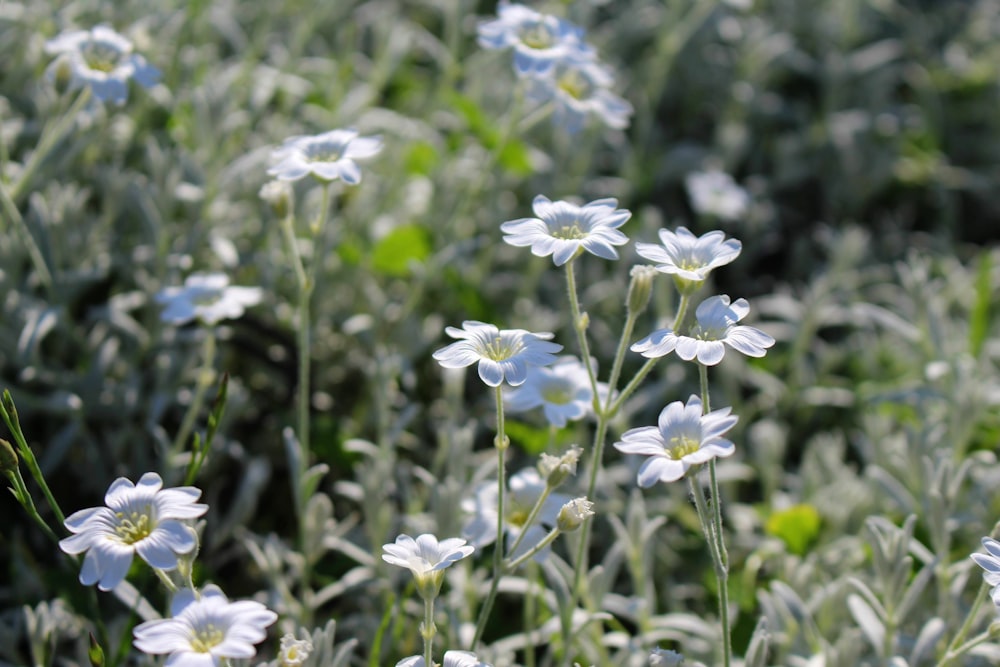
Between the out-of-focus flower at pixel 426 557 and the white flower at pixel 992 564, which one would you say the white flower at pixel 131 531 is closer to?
the out-of-focus flower at pixel 426 557

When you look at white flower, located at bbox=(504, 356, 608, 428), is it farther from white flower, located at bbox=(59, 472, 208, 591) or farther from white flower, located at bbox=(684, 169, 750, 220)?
white flower, located at bbox=(684, 169, 750, 220)

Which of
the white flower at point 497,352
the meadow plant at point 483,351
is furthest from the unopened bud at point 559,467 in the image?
the white flower at point 497,352

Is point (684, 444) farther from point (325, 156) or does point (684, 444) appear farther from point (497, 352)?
point (325, 156)

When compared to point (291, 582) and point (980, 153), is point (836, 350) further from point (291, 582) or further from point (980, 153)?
point (291, 582)

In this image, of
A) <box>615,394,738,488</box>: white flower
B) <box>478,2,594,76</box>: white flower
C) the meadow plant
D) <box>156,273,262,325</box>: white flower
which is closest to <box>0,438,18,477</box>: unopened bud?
the meadow plant

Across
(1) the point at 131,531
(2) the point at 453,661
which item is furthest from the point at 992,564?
(1) the point at 131,531

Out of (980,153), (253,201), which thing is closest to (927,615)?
(253,201)
